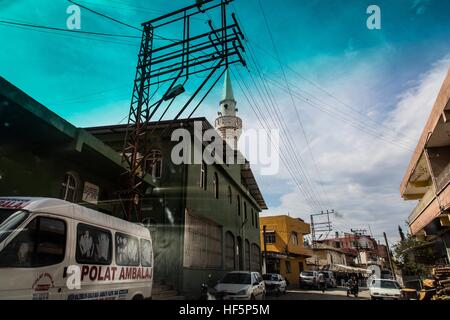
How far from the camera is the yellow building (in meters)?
37.0

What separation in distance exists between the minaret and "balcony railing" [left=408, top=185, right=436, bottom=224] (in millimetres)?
36041

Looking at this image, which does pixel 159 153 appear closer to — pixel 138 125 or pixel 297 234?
pixel 138 125

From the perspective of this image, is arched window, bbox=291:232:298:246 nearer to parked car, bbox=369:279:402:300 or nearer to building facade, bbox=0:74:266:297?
building facade, bbox=0:74:266:297

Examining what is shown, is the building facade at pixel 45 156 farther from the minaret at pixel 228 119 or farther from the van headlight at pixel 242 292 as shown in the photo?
the minaret at pixel 228 119

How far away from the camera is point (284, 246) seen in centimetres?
3778

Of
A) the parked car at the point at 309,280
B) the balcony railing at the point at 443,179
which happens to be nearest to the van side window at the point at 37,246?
the balcony railing at the point at 443,179

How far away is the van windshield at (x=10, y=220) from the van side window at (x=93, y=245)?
1.20 metres

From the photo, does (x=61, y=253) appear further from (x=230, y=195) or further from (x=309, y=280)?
(x=309, y=280)

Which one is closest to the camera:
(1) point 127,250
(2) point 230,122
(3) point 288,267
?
(1) point 127,250

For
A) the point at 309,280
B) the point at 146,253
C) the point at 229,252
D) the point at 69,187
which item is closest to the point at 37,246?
the point at 146,253

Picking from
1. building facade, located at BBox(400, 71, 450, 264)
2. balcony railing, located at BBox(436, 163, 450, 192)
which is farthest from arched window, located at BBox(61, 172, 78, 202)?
balcony railing, located at BBox(436, 163, 450, 192)

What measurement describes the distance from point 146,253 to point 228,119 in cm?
4969

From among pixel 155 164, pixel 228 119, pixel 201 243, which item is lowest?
pixel 201 243
